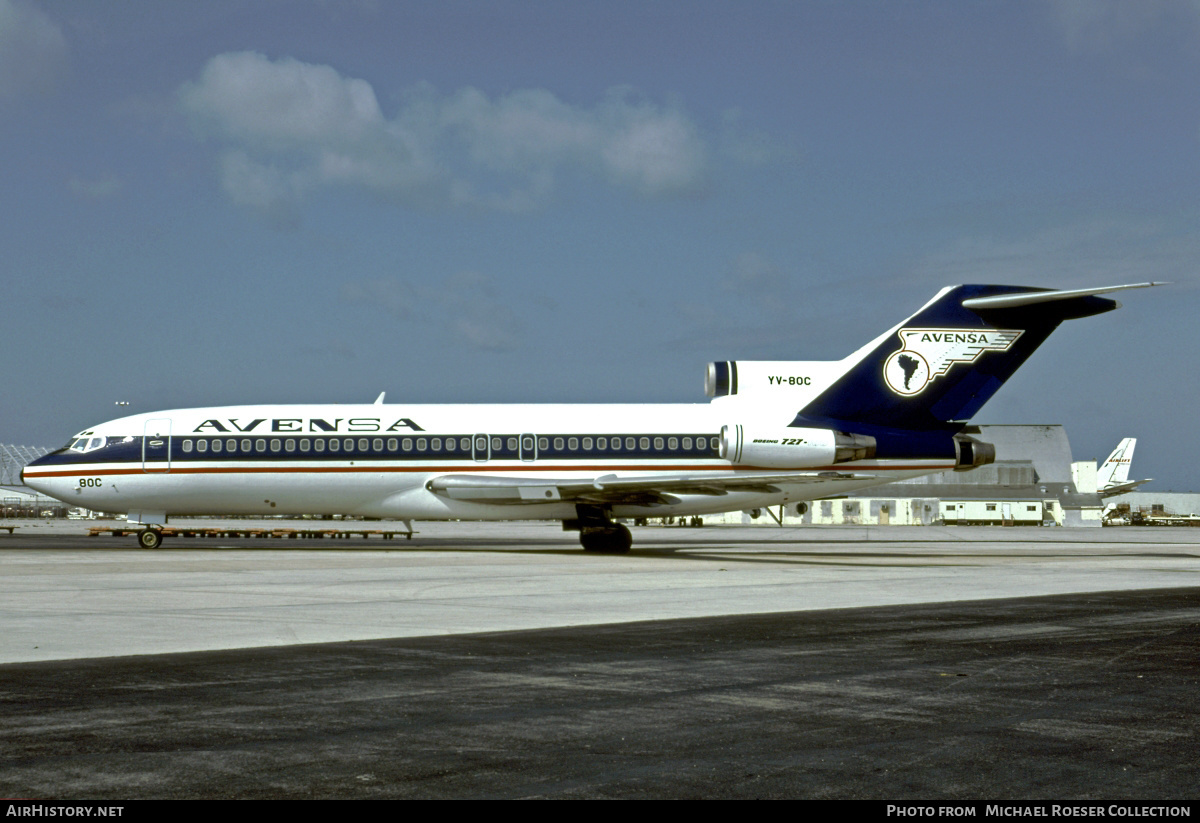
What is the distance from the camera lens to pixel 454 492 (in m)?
29.4

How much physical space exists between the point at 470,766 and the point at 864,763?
7.08 feet

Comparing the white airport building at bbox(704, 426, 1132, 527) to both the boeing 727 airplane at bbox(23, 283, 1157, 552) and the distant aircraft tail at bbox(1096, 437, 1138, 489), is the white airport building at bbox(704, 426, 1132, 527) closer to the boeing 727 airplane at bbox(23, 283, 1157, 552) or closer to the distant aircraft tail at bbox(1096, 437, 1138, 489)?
the distant aircraft tail at bbox(1096, 437, 1138, 489)

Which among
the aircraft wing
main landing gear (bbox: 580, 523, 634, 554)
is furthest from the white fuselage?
main landing gear (bbox: 580, 523, 634, 554)

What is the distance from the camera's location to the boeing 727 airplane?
96.1ft

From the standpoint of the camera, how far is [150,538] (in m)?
31.1

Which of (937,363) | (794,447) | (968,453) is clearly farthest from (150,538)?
(968,453)

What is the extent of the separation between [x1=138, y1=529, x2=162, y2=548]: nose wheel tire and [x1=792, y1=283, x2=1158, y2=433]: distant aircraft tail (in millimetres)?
18312

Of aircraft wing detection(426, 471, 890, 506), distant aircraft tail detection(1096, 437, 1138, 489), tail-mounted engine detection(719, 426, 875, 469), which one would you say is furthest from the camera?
distant aircraft tail detection(1096, 437, 1138, 489)

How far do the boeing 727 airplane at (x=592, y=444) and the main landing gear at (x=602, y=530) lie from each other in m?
0.04

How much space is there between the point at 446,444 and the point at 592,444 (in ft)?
13.1

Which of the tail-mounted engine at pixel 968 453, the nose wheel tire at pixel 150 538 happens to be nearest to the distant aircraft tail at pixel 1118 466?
the tail-mounted engine at pixel 968 453

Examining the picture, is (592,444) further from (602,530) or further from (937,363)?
(937,363)

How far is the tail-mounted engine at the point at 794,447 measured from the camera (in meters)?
28.8
